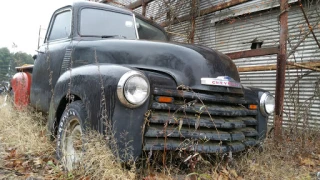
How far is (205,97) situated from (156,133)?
573 millimetres

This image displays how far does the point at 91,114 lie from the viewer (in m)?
2.23

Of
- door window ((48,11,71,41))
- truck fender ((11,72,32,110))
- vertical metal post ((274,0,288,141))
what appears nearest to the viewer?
door window ((48,11,71,41))

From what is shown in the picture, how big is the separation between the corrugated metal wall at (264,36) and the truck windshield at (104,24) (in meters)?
2.71

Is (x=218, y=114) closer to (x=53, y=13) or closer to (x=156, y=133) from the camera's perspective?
(x=156, y=133)

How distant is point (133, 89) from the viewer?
2.10 metres

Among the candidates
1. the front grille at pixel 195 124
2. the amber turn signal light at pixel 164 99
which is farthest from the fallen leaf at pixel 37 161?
the amber turn signal light at pixel 164 99

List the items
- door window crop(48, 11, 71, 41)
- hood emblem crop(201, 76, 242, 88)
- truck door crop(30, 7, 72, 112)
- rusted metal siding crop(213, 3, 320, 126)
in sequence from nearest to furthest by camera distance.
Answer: hood emblem crop(201, 76, 242, 88) < truck door crop(30, 7, 72, 112) < door window crop(48, 11, 71, 41) < rusted metal siding crop(213, 3, 320, 126)

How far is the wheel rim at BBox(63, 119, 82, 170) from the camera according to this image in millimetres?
2381

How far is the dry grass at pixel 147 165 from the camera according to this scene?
2.10 meters

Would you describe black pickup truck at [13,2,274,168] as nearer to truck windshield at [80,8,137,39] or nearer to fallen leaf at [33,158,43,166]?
truck windshield at [80,8,137,39]

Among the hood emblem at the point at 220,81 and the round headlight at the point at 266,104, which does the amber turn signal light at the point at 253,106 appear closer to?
the round headlight at the point at 266,104

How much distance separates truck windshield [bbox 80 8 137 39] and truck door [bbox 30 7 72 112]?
0.24m

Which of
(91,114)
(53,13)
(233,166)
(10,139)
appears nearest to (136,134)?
(91,114)

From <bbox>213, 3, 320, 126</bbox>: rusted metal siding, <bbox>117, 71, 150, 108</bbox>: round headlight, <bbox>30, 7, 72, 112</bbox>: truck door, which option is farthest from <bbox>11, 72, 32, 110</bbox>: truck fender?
<bbox>213, 3, 320, 126</bbox>: rusted metal siding
